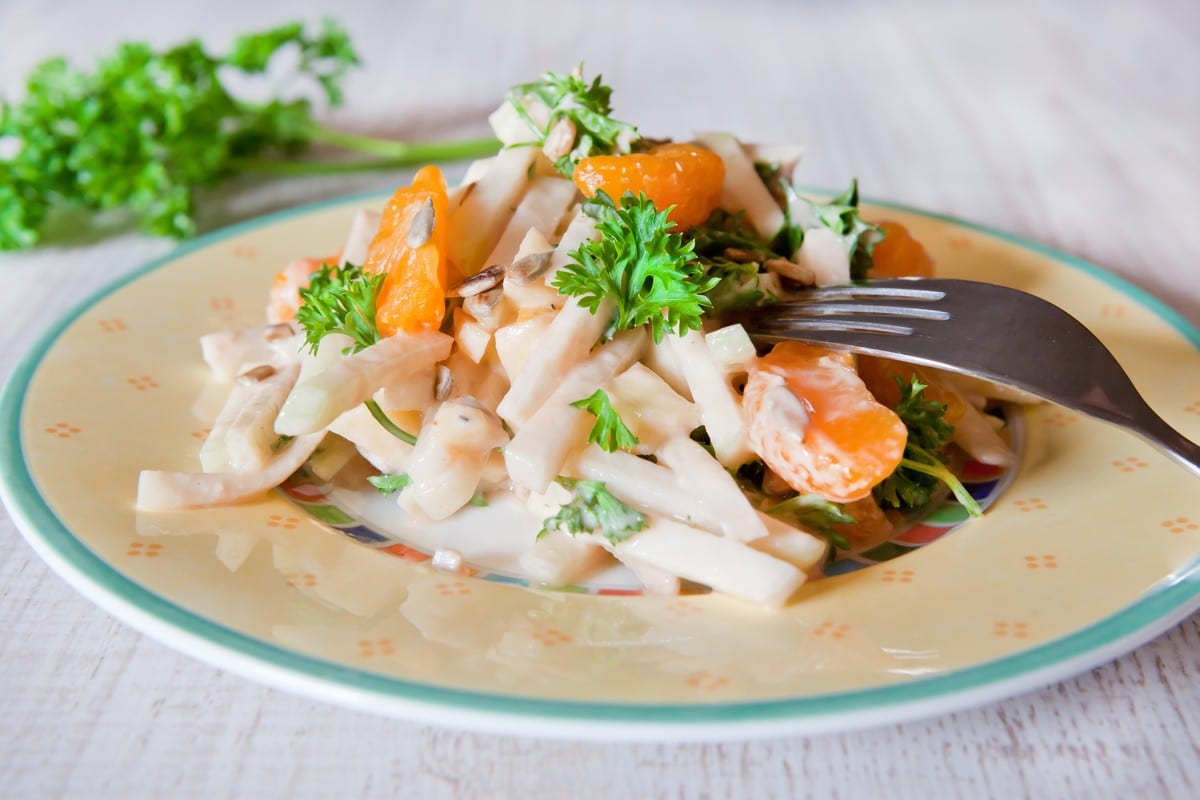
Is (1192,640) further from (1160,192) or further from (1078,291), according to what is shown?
(1160,192)

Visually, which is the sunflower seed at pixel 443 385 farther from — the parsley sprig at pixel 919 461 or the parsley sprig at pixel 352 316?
the parsley sprig at pixel 919 461

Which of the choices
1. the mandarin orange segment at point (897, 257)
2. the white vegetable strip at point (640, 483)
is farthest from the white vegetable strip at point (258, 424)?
the mandarin orange segment at point (897, 257)

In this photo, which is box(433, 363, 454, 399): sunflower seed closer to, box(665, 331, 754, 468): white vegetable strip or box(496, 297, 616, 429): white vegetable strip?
box(496, 297, 616, 429): white vegetable strip

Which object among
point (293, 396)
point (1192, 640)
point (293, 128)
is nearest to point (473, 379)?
point (293, 396)

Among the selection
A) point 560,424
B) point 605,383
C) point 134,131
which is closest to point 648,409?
point 605,383

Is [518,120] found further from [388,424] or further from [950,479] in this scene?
[950,479]

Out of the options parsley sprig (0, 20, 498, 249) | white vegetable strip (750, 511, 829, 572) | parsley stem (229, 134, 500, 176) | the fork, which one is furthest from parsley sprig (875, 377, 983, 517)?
parsley sprig (0, 20, 498, 249)
